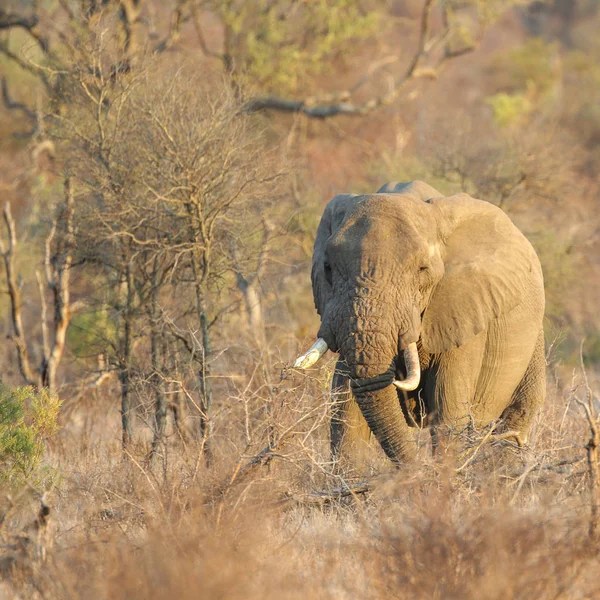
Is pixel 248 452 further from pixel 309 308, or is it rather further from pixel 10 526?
pixel 309 308

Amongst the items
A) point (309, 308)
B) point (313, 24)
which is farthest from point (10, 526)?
point (313, 24)

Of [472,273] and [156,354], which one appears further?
[156,354]

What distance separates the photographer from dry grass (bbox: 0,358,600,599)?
4637mm

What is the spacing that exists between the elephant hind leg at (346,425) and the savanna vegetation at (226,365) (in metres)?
0.16

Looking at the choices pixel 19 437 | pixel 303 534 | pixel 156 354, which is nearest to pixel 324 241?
pixel 156 354

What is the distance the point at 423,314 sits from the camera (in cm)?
778

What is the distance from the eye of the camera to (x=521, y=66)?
3384cm

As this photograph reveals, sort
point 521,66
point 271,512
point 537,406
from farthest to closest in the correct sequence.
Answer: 1. point 521,66
2. point 537,406
3. point 271,512

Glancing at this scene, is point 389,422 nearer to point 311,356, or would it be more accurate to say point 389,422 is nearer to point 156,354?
point 311,356

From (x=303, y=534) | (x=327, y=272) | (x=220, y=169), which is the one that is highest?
(x=220, y=169)

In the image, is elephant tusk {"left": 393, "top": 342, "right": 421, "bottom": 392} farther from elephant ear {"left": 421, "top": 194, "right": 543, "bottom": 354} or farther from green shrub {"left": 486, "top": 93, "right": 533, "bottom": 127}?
green shrub {"left": 486, "top": 93, "right": 533, "bottom": 127}

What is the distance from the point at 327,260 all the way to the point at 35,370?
5073 millimetres

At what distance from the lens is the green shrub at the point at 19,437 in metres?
7.09

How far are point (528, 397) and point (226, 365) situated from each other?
307 centimetres
